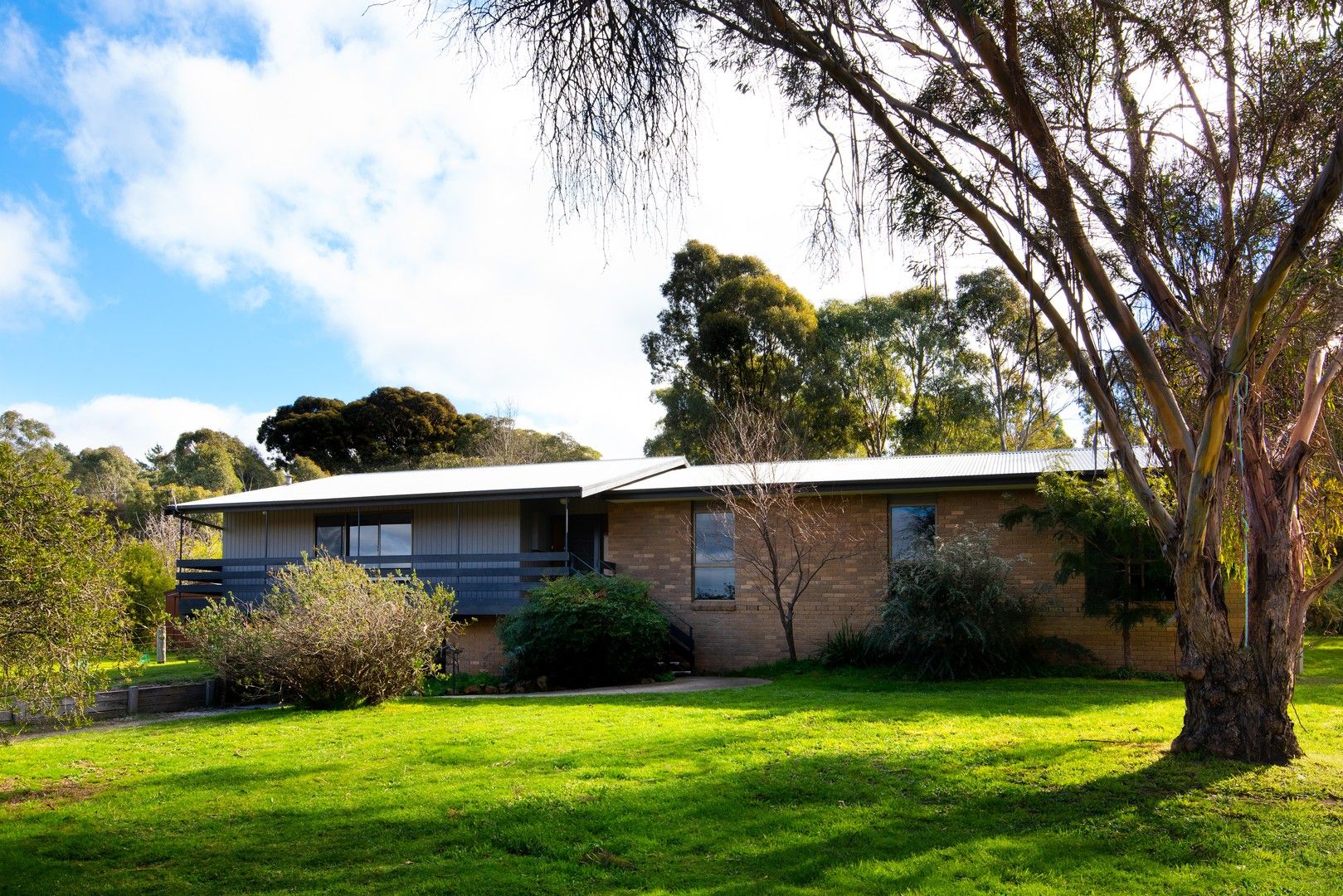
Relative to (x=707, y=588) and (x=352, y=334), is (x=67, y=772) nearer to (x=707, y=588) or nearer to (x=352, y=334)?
(x=707, y=588)

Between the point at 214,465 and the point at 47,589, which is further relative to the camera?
the point at 214,465

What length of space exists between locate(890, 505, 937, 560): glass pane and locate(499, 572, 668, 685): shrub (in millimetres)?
4423

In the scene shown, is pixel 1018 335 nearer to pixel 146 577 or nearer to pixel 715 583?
pixel 715 583

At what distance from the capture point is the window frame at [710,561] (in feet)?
62.1

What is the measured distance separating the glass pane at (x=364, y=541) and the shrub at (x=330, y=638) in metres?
8.51

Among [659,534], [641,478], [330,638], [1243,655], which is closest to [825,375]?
[641,478]

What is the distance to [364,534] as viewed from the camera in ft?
74.5

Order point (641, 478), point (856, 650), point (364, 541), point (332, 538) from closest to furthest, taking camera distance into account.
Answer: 1. point (856, 650)
2. point (641, 478)
3. point (364, 541)
4. point (332, 538)

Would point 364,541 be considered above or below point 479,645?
above

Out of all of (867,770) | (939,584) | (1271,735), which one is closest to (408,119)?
(867,770)

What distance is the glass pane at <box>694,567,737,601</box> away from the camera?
19.0 metres

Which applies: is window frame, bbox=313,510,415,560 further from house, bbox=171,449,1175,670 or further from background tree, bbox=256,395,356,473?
background tree, bbox=256,395,356,473

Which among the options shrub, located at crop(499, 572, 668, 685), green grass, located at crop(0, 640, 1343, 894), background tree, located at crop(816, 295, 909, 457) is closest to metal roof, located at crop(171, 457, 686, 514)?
shrub, located at crop(499, 572, 668, 685)

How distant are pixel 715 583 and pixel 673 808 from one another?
39.8 ft
